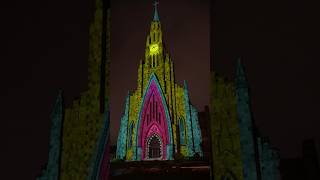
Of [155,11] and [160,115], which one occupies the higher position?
[155,11]

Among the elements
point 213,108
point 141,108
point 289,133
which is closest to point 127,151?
point 141,108

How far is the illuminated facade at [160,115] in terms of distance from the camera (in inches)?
546

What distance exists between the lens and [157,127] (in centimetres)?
1741

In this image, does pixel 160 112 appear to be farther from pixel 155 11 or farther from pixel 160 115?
pixel 155 11

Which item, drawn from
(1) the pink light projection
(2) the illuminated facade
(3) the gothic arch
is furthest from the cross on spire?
(1) the pink light projection

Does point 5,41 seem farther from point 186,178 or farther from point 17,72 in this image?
point 186,178

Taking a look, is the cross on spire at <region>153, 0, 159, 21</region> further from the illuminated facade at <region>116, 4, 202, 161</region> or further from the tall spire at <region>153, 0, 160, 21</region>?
the illuminated facade at <region>116, 4, 202, 161</region>

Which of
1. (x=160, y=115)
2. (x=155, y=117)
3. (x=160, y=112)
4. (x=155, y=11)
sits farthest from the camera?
(x=160, y=112)

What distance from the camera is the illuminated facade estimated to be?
13859 millimetres

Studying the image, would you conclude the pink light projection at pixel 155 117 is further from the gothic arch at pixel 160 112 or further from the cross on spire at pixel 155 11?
the cross on spire at pixel 155 11

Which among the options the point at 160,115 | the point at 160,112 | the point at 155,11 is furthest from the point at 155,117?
the point at 155,11

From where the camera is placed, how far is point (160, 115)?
17.7 metres

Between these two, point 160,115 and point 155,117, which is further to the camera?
point 160,115

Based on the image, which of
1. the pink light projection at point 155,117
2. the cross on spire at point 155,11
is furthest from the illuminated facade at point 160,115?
the cross on spire at point 155,11
